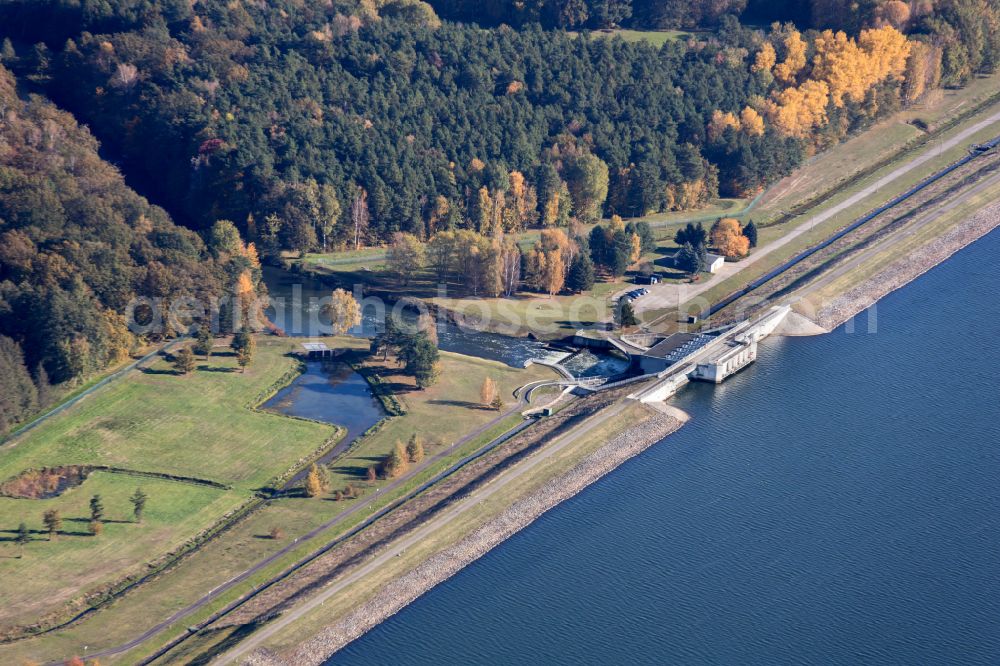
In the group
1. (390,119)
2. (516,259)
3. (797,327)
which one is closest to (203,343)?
(516,259)

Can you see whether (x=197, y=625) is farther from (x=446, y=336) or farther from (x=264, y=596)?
(x=446, y=336)

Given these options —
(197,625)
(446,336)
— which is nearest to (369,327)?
(446,336)

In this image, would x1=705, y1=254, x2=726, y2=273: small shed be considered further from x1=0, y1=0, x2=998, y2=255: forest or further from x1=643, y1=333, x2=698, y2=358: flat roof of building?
x1=643, y1=333, x2=698, y2=358: flat roof of building

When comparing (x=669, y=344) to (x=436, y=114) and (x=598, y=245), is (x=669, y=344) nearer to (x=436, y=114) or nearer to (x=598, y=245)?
(x=598, y=245)

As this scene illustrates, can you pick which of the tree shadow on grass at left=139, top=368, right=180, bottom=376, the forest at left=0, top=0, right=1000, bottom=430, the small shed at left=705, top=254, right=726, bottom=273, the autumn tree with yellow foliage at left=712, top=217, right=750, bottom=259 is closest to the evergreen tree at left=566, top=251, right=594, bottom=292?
the forest at left=0, top=0, right=1000, bottom=430

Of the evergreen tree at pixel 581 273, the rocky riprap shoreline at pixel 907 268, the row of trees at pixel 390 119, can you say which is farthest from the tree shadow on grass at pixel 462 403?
the row of trees at pixel 390 119

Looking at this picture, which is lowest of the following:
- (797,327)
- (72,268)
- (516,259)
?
(797,327)
